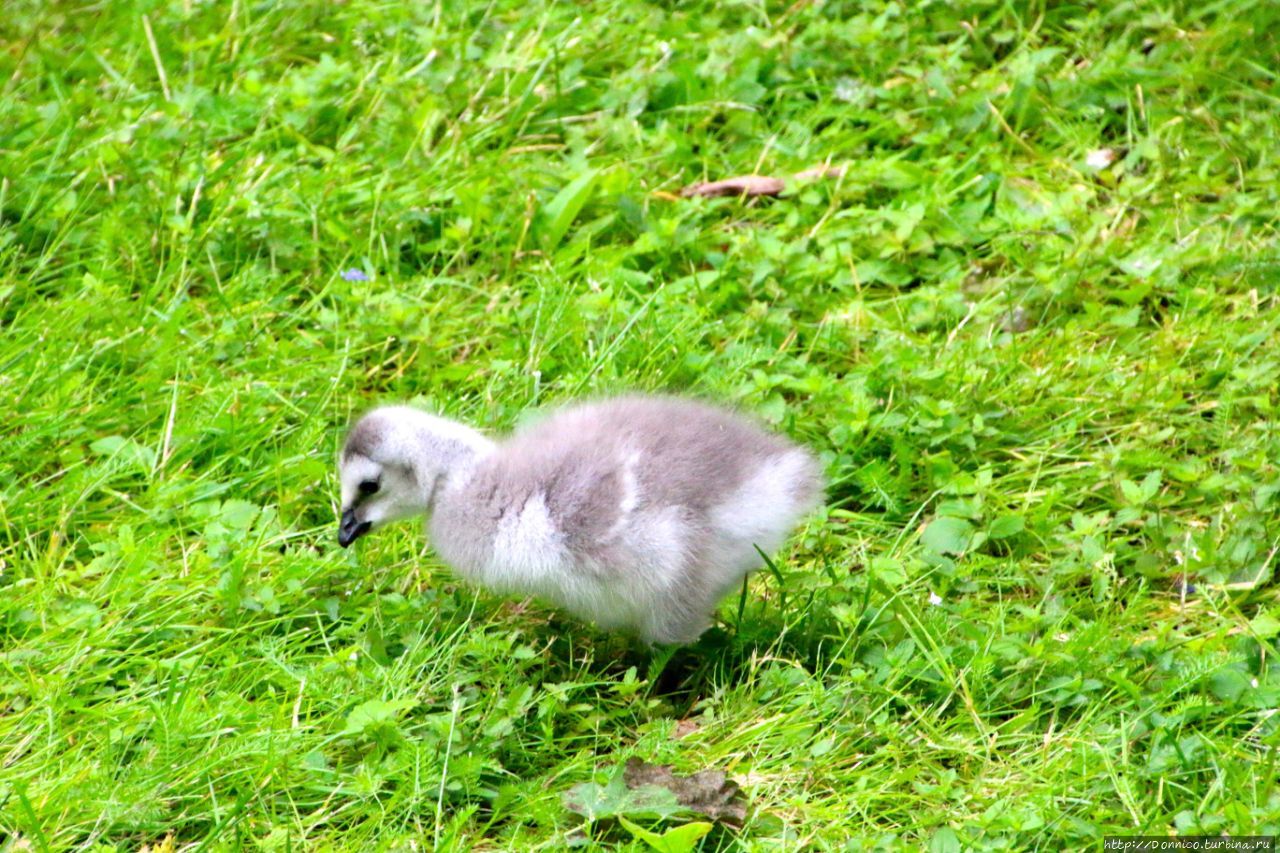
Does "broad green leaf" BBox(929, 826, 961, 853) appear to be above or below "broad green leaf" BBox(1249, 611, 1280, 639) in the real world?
below

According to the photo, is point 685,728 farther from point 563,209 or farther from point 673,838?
point 563,209

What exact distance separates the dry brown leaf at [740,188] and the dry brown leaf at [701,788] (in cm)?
262

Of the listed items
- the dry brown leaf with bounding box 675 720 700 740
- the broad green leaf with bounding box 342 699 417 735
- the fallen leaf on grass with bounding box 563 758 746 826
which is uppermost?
the broad green leaf with bounding box 342 699 417 735

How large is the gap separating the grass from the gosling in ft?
0.64

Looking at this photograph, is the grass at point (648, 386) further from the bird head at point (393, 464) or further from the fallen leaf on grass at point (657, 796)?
the bird head at point (393, 464)

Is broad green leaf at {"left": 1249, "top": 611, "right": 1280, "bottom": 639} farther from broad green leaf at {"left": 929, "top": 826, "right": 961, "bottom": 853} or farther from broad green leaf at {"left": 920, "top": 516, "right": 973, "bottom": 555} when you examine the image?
broad green leaf at {"left": 929, "top": 826, "right": 961, "bottom": 853}

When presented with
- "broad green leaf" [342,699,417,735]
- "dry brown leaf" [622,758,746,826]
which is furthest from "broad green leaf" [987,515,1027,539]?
"broad green leaf" [342,699,417,735]

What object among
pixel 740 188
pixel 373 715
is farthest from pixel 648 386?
pixel 373 715

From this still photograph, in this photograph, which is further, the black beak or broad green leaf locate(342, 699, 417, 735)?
the black beak

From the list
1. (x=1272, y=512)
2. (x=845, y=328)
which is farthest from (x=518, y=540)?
(x=1272, y=512)

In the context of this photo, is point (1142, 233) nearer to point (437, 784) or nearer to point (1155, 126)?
point (1155, 126)

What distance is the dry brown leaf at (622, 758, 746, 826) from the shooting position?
3.28m

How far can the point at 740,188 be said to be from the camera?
5496mm

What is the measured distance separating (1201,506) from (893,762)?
52.2 inches
